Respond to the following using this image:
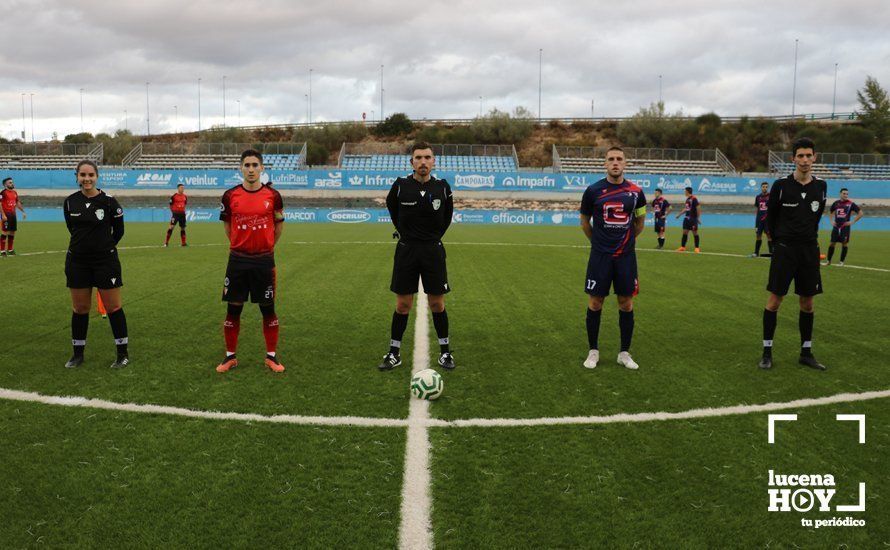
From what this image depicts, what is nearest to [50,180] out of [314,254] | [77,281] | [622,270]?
[314,254]

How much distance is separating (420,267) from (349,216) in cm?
3056

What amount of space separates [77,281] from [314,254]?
11105 mm

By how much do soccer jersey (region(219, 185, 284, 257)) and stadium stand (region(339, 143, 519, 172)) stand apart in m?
42.4

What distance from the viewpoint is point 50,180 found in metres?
39.7

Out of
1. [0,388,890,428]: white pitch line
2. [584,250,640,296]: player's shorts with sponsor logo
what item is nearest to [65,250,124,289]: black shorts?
[0,388,890,428]: white pitch line

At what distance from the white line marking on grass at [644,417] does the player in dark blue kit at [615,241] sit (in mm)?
1372

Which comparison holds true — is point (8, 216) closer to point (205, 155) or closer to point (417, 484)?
point (417, 484)

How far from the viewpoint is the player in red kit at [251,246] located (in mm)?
6363

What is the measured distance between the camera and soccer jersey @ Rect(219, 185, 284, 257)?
251 inches

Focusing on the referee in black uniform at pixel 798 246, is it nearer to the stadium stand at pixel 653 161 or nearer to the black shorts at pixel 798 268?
the black shorts at pixel 798 268

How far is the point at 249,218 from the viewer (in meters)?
6.37

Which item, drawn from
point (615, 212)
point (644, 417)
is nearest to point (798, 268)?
point (615, 212)

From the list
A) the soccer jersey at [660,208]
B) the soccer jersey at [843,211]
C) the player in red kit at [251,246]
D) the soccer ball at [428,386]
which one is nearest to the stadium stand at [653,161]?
the soccer jersey at [660,208]

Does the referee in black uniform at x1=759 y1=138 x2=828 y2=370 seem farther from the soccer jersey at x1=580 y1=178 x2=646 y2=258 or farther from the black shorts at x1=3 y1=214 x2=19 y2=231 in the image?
the black shorts at x1=3 y1=214 x2=19 y2=231
